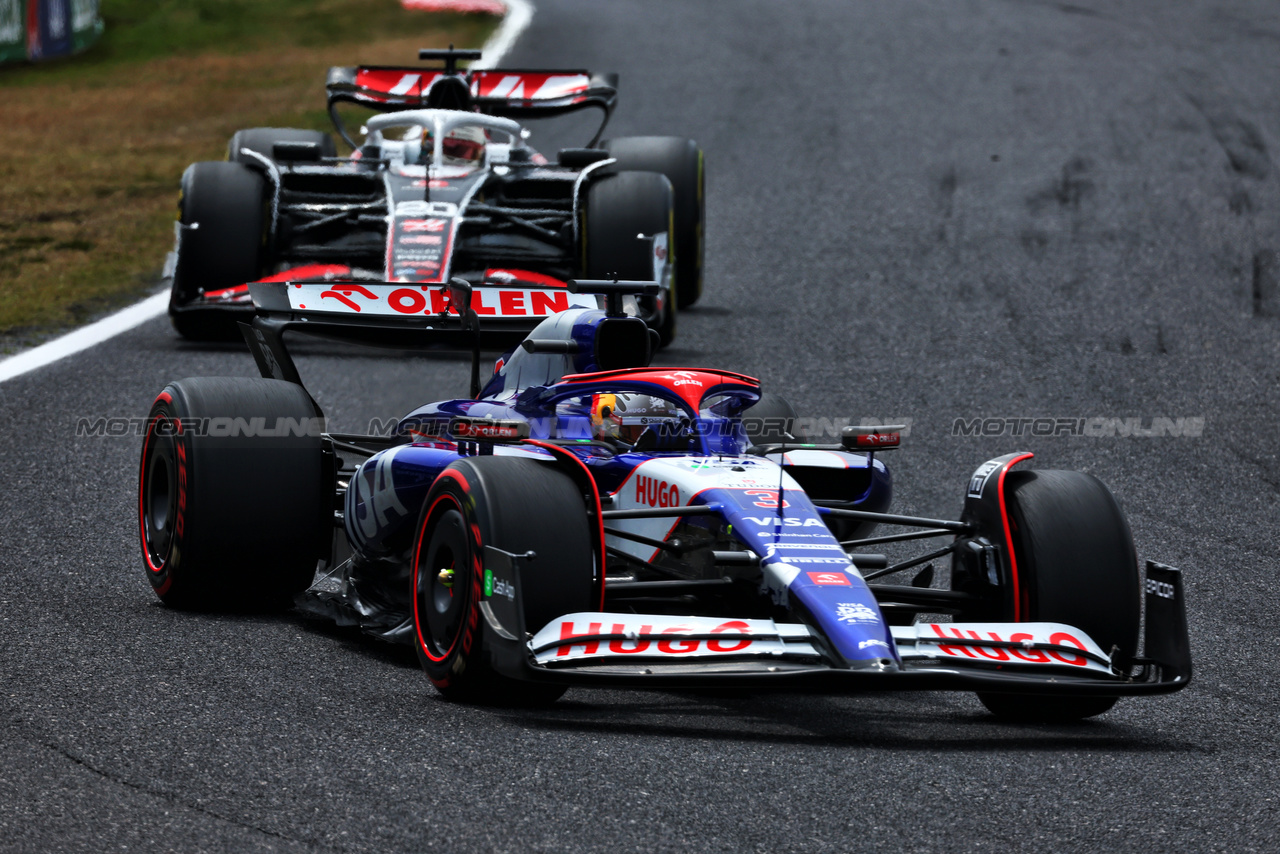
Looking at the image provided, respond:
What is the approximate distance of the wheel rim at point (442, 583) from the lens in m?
5.12

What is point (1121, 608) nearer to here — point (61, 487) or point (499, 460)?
point (499, 460)

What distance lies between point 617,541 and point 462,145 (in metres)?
7.96

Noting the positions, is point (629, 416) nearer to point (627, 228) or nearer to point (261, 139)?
point (627, 228)

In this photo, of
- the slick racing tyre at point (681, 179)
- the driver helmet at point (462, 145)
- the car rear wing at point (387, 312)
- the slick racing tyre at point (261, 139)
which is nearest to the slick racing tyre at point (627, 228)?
the slick racing tyre at point (681, 179)

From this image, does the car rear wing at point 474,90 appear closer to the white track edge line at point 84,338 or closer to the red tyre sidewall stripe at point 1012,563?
the white track edge line at point 84,338

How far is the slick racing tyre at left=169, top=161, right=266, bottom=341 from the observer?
38.2 feet

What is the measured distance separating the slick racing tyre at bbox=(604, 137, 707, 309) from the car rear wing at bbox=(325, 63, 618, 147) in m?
0.66

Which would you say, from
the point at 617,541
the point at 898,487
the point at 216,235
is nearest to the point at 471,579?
the point at 617,541

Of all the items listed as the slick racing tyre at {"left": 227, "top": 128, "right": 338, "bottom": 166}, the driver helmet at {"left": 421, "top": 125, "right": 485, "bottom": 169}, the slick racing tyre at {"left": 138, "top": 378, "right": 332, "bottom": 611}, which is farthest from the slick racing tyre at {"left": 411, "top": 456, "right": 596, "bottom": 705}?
the slick racing tyre at {"left": 227, "top": 128, "right": 338, "bottom": 166}

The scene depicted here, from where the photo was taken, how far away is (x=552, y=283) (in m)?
11.4

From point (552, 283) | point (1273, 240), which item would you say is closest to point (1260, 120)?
point (1273, 240)

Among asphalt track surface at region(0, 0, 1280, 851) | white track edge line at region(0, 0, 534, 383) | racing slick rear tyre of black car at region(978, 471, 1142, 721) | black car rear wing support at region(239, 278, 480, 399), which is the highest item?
black car rear wing support at region(239, 278, 480, 399)

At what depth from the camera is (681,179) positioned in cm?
1346

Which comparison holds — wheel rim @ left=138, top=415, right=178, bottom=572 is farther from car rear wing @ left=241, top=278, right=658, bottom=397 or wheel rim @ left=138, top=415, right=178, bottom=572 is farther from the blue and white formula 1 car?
car rear wing @ left=241, top=278, right=658, bottom=397
